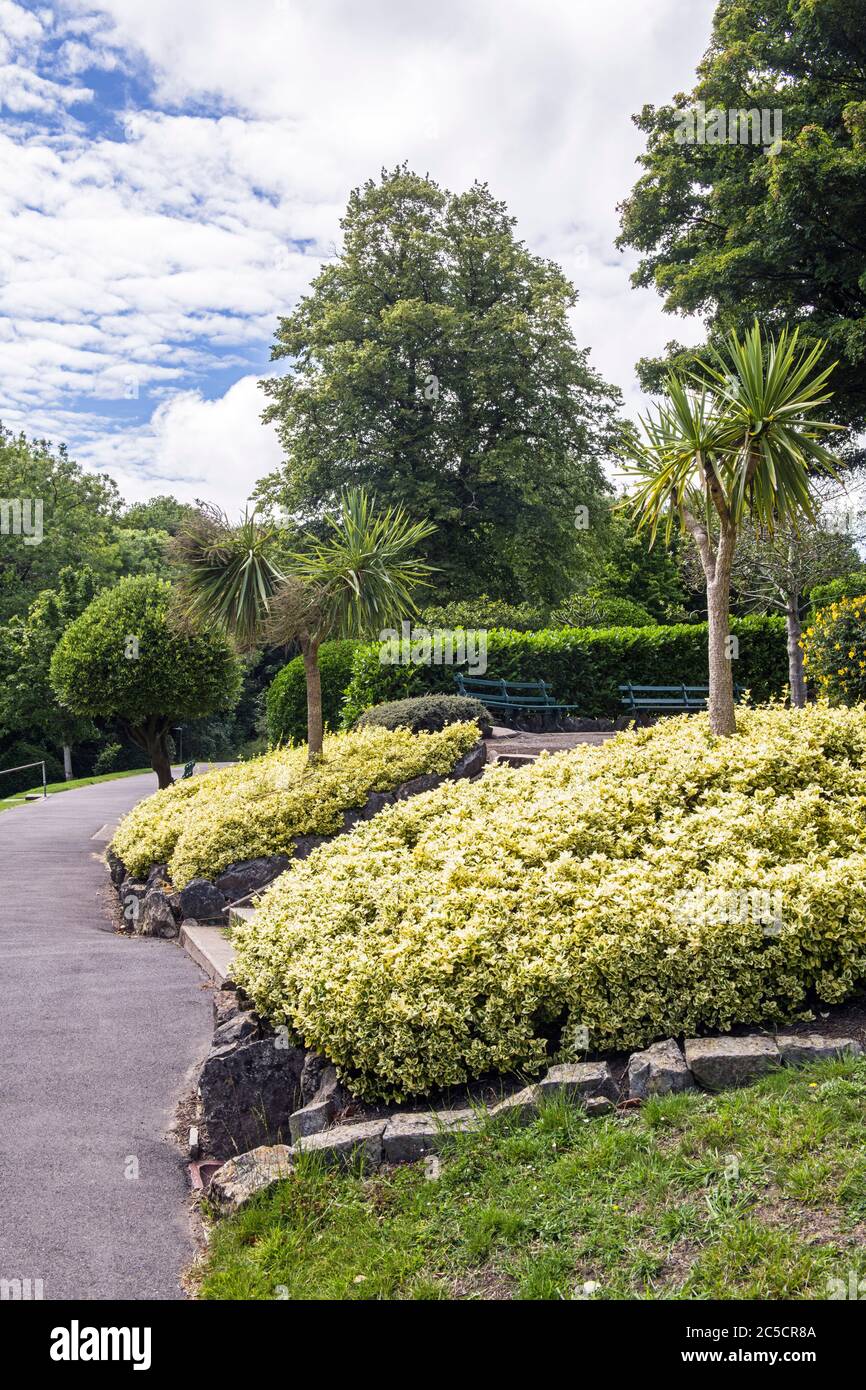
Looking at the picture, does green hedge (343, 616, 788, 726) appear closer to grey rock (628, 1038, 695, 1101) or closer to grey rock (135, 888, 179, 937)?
grey rock (135, 888, 179, 937)

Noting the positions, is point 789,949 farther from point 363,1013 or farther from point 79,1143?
point 79,1143

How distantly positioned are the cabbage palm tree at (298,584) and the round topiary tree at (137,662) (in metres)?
5.79

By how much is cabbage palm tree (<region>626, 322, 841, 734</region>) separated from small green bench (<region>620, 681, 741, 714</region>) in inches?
388

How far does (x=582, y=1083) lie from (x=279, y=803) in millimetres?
6966

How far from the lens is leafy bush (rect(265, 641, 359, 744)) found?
17.6 m

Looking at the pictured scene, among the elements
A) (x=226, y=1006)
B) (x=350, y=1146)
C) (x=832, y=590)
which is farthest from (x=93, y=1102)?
(x=832, y=590)

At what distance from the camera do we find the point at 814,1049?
438cm

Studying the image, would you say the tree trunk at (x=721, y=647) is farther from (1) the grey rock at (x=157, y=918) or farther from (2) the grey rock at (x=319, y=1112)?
(1) the grey rock at (x=157, y=918)

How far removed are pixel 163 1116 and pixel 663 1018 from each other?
288cm

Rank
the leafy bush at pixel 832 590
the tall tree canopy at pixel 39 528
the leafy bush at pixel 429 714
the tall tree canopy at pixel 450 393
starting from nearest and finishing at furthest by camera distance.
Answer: the leafy bush at pixel 429 714, the leafy bush at pixel 832 590, the tall tree canopy at pixel 450 393, the tall tree canopy at pixel 39 528

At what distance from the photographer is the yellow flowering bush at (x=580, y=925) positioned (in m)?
4.74

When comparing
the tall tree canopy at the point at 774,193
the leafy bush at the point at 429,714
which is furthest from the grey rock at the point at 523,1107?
the tall tree canopy at the point at 774,193

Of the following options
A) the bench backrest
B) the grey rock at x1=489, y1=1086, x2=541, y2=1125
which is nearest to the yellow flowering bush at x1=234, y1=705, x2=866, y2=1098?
the grey rock at x1=489, y1=1086, x2=541, y2=1125

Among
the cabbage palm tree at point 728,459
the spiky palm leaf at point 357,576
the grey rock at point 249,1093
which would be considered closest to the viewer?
the grey rock at point 249,1093
